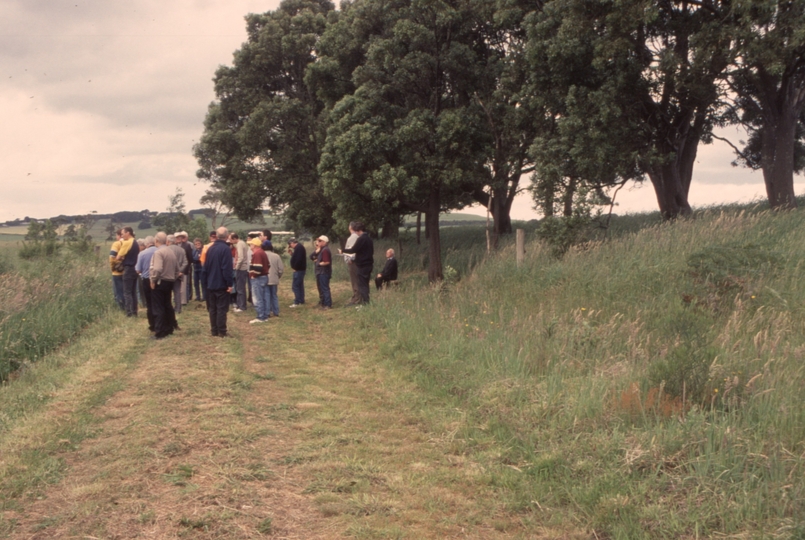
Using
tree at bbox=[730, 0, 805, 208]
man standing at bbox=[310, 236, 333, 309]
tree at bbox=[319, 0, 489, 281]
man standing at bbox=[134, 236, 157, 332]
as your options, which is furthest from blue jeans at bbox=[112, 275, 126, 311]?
tree at bbox=[730, 0, 805, 208]

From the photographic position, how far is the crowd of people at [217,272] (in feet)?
39.1

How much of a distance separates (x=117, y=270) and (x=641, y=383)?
11.8 meters

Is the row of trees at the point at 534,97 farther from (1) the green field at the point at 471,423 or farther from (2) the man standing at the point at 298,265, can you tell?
(1) the green field at the point at 471,423

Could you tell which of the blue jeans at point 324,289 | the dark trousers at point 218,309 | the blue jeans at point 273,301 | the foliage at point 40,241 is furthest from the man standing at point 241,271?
the foliage at point 40,241

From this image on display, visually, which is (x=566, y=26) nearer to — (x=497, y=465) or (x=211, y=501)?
(x=497, y=465)

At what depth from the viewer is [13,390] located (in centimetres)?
888

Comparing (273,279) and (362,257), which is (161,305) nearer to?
(273,279)

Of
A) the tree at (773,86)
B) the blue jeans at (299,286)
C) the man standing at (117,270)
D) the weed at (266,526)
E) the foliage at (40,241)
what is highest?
the tree at (773,86)

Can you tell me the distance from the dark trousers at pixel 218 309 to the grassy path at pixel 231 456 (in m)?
2.22

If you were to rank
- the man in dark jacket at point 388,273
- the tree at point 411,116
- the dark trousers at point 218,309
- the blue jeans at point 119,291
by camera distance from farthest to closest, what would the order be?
the tree at point 411,116 < the man in dark jacket at point 388,273 < the blue jeans at point 119,291 < the dark trousers at point 218,309

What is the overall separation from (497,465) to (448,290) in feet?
26.1

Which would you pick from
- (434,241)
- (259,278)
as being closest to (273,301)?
(259,278)

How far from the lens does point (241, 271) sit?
15.9m

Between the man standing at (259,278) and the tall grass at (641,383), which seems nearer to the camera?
the tall grass at (641,383)
